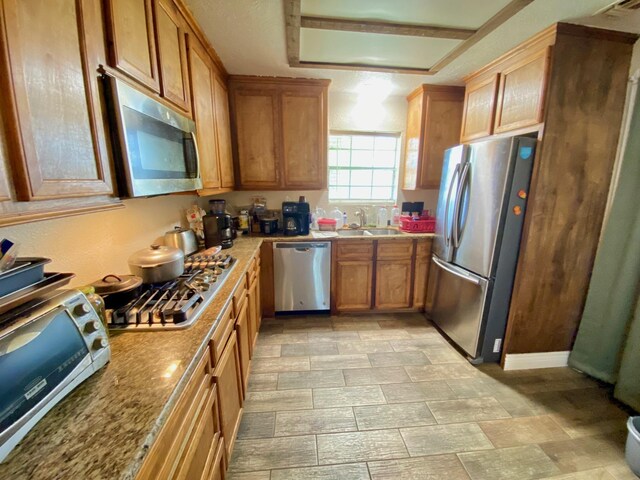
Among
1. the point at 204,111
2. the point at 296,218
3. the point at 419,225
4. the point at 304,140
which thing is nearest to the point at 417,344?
the point at 419,225

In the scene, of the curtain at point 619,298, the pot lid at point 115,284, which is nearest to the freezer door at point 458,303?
the curtain at point 619,298

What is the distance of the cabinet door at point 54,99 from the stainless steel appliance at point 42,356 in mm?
287

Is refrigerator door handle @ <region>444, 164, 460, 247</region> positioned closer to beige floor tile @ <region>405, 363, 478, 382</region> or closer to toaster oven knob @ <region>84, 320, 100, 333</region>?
beige floor tile @ <region>405, 363, 478, 382</region>

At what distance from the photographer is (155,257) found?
1.30 m

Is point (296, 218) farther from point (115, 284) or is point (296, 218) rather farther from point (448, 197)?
point (115, 284)

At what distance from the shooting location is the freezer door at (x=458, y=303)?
6.94 feet

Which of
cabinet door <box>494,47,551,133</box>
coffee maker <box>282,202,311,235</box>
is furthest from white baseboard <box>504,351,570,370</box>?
coffee maker <box>282,202,311,235</box>

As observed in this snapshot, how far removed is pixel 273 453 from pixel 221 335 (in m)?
0.79

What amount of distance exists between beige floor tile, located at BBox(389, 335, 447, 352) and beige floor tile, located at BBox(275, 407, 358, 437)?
33.6 inches

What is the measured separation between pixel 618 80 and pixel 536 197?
0.89m

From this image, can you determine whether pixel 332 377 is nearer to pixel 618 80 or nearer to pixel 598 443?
pixel 598 443

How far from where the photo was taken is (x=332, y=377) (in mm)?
2008

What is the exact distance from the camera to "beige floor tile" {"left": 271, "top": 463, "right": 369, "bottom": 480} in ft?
4.37

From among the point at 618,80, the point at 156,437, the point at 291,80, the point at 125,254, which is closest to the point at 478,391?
the point at 156,437
